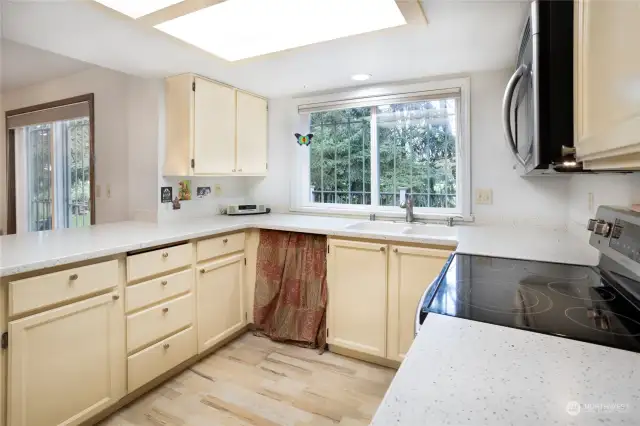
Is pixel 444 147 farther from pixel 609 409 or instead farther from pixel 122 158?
pixel 122 158

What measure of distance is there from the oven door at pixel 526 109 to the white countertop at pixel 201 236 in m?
0.51

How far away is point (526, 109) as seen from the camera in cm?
117

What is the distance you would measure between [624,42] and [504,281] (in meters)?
0.76

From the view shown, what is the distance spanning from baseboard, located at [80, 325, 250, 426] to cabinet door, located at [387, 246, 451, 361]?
123cm

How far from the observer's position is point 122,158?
2.78 metres

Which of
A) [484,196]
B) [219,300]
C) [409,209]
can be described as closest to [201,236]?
[219,300]

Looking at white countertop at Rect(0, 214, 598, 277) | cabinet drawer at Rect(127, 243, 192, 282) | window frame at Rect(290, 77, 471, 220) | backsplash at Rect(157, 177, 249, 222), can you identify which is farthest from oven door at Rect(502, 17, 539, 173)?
backsplash at Rect(157, 177, 249, 222)

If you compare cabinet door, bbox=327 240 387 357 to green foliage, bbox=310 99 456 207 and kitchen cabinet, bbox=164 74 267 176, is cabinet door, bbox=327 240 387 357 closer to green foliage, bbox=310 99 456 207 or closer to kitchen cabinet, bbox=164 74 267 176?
green foliage, bbox=310 99 456 207

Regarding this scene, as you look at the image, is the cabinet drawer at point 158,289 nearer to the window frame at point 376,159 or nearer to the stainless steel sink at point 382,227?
the stainless steel sink at point 382,227

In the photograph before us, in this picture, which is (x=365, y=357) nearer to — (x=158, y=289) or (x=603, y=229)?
(x=158, y=289)

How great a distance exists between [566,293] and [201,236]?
1979mm

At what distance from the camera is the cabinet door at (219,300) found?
91.7 inches

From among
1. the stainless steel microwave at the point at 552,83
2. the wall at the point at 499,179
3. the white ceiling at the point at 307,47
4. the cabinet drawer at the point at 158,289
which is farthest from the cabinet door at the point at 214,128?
the stainless steel microwave at the point at 552,83

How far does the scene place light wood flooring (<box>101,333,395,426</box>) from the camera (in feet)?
5.88
